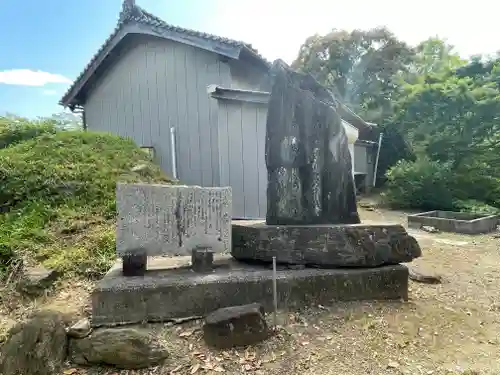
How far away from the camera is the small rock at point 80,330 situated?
297 cm

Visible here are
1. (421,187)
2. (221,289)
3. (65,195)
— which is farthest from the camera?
(421,187)

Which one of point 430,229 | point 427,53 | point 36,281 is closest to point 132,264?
point 36,281

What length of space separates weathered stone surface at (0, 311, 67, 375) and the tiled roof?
251 inches

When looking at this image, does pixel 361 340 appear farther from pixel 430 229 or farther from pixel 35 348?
pixel 430 229

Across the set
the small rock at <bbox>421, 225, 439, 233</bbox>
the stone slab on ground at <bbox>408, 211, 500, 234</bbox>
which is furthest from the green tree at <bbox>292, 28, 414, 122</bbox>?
the small rock at <bbox>421, 225, 439, 233</bbox>

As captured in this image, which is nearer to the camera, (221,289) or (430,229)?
(221,289)

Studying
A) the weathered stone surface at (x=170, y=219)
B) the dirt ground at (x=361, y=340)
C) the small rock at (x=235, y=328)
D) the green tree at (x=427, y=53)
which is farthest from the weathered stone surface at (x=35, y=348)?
the green tree at (x=427, y=53)

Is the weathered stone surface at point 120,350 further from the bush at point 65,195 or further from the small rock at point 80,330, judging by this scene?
the bush at point 65,195

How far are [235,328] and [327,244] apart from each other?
51.2 inches

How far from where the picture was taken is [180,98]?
28.8 feet

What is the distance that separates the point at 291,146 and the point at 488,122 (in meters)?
9.50

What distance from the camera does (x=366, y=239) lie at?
3.64 meters

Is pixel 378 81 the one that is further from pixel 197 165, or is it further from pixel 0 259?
pixel 0 259

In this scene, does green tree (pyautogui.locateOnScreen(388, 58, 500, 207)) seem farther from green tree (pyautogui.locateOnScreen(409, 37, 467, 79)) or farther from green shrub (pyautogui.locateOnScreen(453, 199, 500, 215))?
green tree (pyautogui.locateOnScreen(409, 37, 467, 79))
